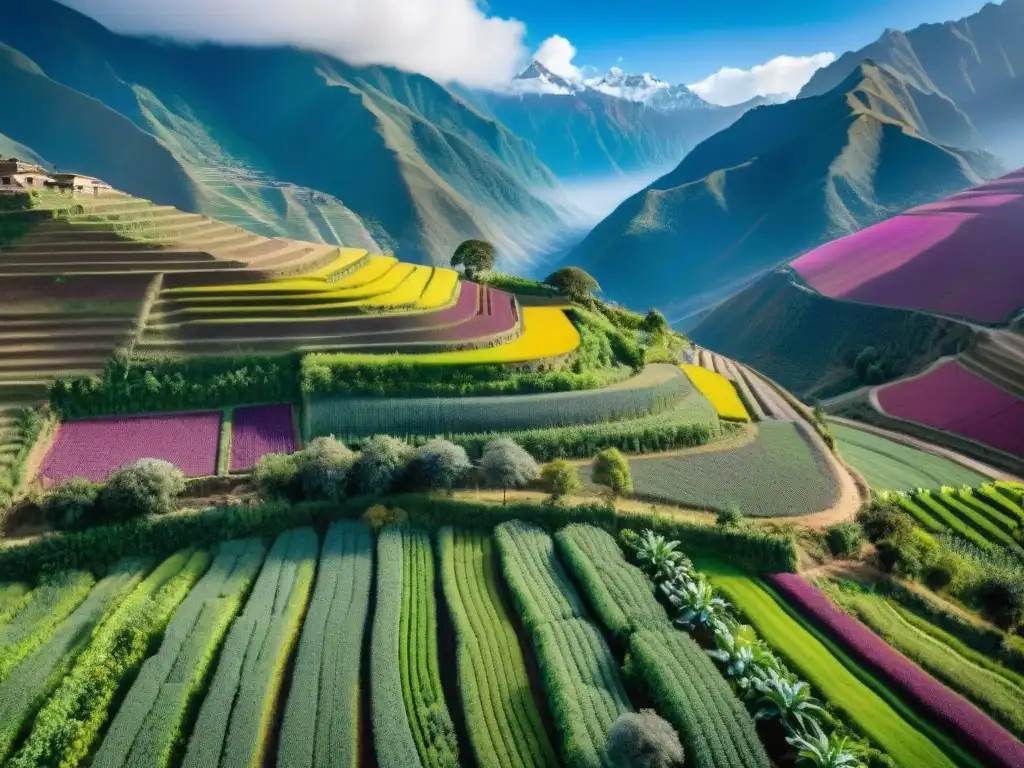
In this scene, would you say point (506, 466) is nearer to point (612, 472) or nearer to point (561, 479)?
point (561, 479)

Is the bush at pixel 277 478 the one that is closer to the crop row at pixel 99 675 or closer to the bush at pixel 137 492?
the bush at pixel 137 492

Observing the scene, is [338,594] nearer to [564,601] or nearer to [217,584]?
[217,584]

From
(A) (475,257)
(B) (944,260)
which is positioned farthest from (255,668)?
(B) (944,260)

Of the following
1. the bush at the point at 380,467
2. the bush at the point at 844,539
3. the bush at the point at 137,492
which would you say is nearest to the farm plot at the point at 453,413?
the bush at the point at 380,467

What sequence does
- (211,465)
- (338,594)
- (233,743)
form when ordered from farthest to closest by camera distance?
(211,465), (338,594), (233,743)

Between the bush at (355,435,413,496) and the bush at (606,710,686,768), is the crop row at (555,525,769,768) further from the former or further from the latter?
the bush at (355,435,413,496)

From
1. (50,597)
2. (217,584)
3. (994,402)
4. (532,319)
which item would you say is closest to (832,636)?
(217,584)
